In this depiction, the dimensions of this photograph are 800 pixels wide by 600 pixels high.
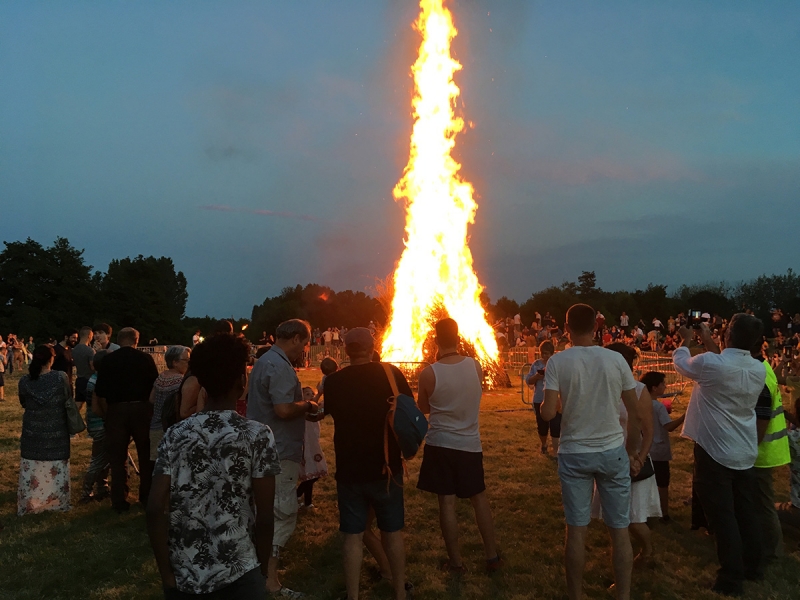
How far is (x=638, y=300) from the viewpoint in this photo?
202 feet

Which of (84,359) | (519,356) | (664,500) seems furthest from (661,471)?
(519,356)

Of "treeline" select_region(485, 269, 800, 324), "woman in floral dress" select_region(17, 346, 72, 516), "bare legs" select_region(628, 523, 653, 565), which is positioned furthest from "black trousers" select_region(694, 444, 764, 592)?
"treeline" select_region(485, 269, 800, 324)

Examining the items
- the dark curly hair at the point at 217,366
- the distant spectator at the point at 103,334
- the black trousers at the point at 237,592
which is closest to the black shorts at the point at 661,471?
the black trousers at the point at 237,592

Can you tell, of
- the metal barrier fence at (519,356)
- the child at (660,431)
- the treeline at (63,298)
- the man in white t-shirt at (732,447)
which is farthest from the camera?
the treeline at (63,298)

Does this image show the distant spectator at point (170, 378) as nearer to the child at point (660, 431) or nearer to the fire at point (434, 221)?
the child at point (660, 431)

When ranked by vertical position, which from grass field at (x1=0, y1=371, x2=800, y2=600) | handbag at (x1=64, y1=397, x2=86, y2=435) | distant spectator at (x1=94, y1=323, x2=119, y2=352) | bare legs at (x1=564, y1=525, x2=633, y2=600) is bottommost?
grass field at (x1=0, y1=371, x2=800, y2=600)

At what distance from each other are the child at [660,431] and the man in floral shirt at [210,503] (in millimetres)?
4524

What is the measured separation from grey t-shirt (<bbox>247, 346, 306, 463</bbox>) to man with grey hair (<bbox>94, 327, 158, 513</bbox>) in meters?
2.72

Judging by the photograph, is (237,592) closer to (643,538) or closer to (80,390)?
(643,538)

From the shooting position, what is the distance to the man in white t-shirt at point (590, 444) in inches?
159

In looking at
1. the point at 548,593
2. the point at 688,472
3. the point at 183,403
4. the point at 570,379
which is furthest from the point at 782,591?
the point at 183,403

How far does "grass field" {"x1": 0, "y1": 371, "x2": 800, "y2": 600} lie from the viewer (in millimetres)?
4699

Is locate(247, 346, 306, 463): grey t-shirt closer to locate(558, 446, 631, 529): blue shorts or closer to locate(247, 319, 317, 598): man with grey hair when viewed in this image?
locate(247, 319, 317, 598): man with grey hair

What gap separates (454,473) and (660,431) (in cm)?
258
